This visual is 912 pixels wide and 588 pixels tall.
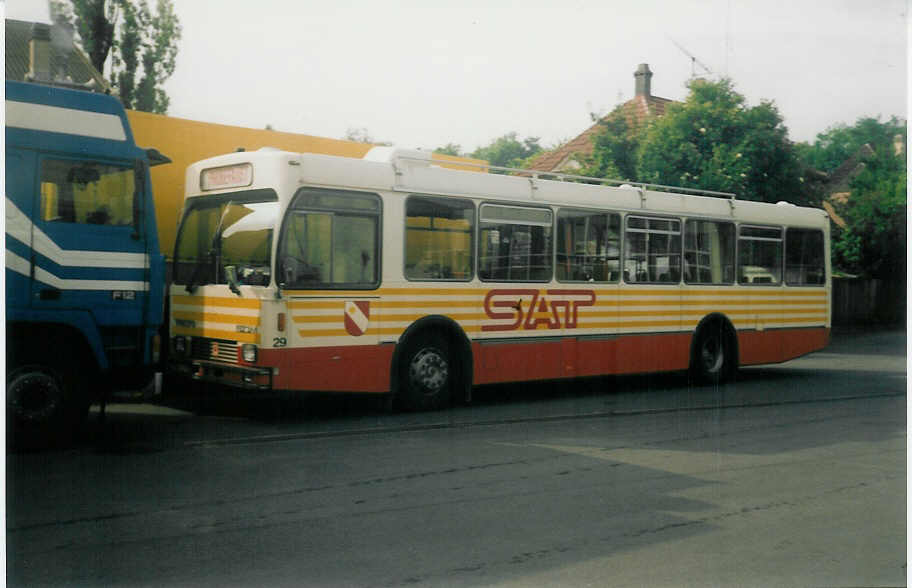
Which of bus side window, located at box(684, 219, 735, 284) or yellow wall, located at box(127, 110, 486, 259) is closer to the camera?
yellow wall, located at box(127, 110, 486, 259)

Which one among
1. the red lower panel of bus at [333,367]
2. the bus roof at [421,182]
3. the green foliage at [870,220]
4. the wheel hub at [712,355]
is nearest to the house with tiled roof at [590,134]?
the green foliage at [870,220]

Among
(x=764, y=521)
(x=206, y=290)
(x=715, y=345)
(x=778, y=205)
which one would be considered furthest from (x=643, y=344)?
(x=764, y=521)

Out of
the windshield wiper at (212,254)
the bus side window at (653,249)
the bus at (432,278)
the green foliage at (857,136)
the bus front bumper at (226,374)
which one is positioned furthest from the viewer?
the bus side window at (653,249)

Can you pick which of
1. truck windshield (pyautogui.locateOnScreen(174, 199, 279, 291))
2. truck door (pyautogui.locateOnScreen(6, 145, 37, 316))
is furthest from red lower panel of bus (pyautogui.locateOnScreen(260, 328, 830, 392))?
truck door (pyautogui.locateOnScreen(6, 145, 37, 316))

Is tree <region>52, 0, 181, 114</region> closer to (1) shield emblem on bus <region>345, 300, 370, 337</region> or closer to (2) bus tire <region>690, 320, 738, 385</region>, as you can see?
(1) shield emblem on bus <region>345, 300, 370, 337</region>

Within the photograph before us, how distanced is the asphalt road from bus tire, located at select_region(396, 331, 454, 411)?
0.33 m

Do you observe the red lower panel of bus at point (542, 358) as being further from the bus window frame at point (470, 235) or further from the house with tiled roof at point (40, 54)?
the house with tiled roof at point (40, 54)

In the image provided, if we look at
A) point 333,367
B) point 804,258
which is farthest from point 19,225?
point 804,258

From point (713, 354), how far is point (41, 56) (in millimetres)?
10149

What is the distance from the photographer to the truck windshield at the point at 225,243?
978 cm

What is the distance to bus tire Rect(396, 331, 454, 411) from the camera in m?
10.7

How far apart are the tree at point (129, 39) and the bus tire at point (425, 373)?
12.3 feet

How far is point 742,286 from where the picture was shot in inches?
575

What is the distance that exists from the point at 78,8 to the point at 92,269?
9.35 feet
